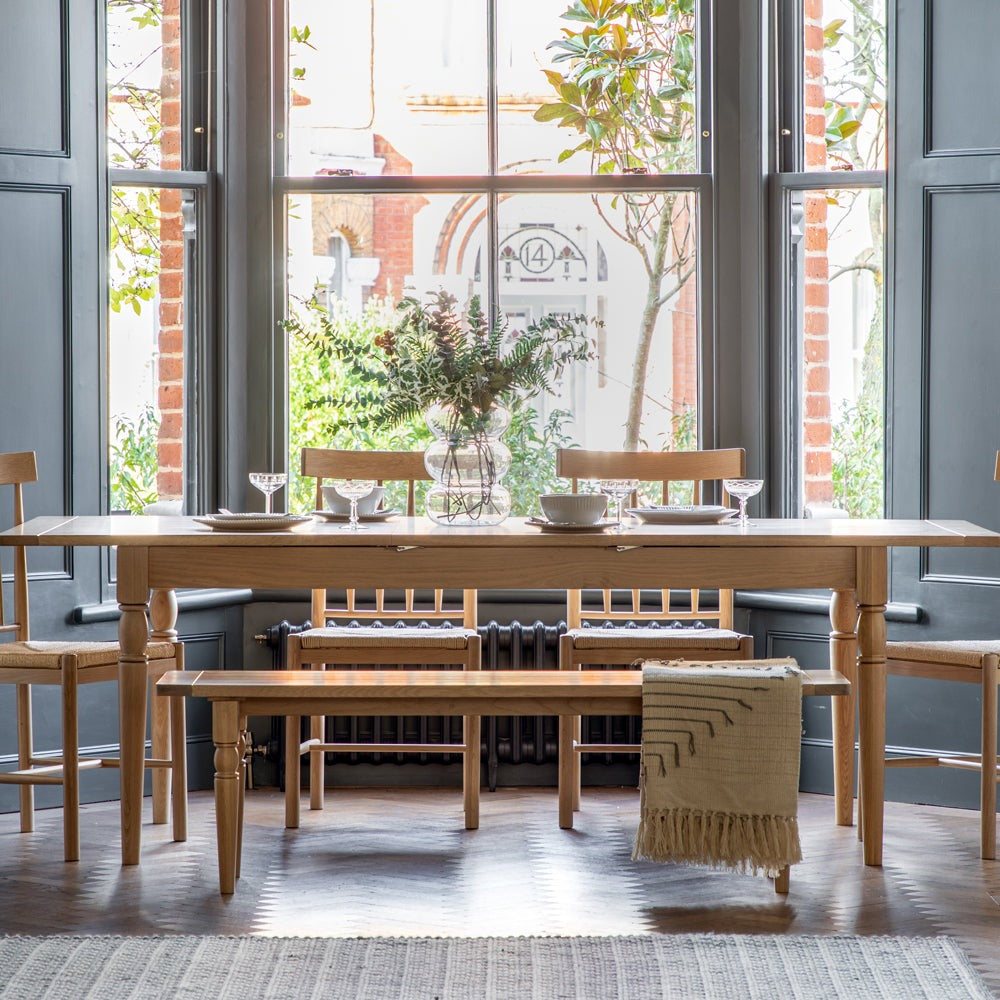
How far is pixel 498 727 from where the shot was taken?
4.00m

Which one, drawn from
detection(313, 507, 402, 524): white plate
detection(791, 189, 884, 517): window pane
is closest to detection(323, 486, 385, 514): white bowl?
detection(313, 507, 402, 524): white plate

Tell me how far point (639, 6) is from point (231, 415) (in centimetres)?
179

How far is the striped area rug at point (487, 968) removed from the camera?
234cm

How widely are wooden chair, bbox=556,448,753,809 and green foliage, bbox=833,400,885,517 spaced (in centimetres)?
53

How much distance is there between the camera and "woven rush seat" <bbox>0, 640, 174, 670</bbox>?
3.12m

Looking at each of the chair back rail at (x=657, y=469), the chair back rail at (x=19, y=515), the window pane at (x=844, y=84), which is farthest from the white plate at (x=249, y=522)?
the window pane at (x=844, y=84)

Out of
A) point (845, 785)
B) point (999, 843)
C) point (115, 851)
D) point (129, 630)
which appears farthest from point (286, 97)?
point (999, 843)

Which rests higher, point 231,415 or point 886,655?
point 231,415

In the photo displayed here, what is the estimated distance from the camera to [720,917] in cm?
277

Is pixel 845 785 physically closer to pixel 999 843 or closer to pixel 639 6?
pixel 999 843

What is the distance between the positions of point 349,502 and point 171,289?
1.07 metres

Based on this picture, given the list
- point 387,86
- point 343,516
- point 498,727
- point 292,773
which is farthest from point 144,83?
point 498,727

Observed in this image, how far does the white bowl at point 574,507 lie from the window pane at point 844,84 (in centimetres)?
157

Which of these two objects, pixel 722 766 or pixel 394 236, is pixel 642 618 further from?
pixel 394 236
